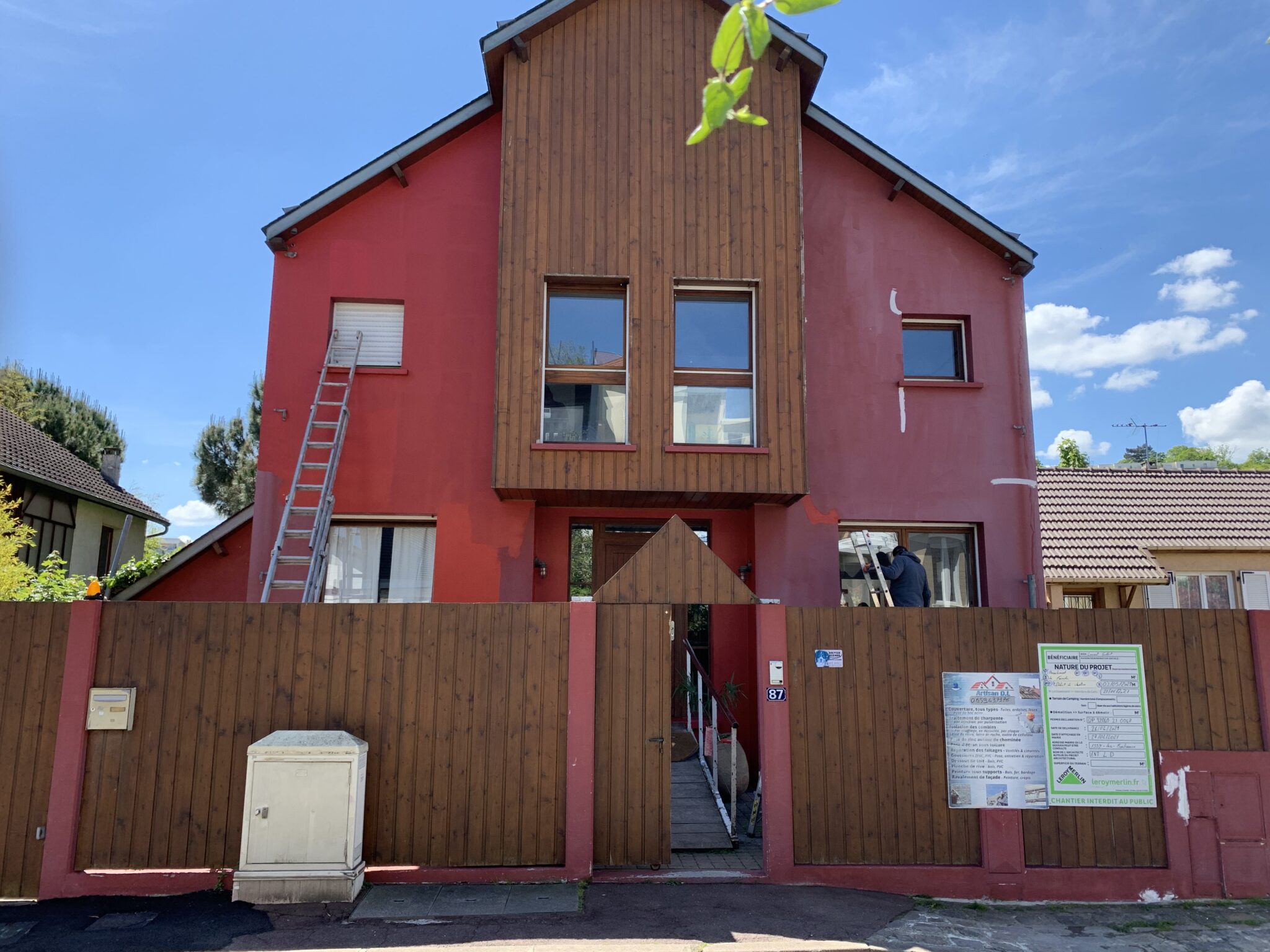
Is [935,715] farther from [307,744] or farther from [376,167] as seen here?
[376,167]

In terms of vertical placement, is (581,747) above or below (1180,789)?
above

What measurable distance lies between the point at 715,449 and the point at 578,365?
2.00 m

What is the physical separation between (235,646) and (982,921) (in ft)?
20.0

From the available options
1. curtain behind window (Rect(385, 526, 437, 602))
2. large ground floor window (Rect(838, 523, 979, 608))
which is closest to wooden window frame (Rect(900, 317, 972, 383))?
large ground floor window (Rect(838, 523, 979, 608))

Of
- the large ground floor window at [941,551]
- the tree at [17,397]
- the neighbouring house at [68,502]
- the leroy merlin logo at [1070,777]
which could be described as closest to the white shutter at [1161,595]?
the large ground floor window at [941,551]

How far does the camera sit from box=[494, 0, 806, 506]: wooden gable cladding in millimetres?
10328

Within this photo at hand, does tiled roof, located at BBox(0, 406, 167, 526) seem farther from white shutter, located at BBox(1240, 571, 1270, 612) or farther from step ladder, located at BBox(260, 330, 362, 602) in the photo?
white shutter, located at BBox(1240, 571, 1270, 612)

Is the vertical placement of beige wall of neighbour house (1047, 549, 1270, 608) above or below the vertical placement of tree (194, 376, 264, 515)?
below

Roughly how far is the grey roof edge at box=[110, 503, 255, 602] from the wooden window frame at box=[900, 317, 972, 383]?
9.28 meters

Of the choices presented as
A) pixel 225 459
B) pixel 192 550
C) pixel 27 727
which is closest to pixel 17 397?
pixel 225 459

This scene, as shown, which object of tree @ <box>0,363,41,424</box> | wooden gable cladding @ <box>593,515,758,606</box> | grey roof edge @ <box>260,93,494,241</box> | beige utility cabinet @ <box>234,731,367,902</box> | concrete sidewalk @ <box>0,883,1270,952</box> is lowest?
concrete sidewalk @ <box>0,883,1270,952</box>

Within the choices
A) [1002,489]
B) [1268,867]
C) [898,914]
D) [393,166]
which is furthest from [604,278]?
[1268,867]

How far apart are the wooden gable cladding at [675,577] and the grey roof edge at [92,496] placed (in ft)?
61.4

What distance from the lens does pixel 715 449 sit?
1035 centimetres
